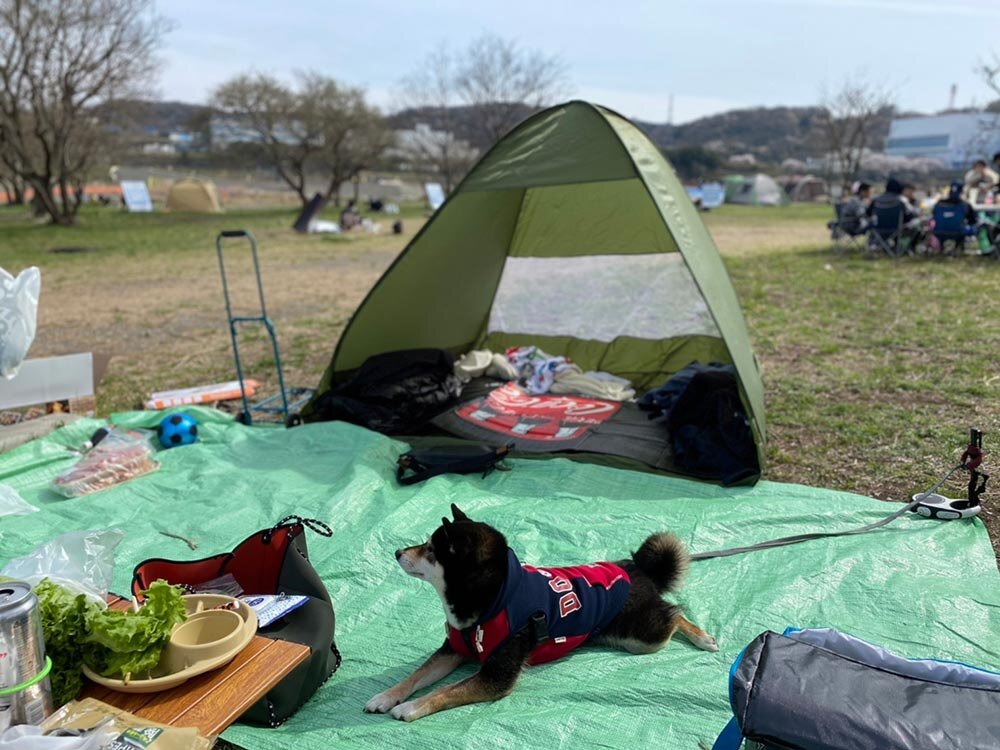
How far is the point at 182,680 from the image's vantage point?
6.75 feet

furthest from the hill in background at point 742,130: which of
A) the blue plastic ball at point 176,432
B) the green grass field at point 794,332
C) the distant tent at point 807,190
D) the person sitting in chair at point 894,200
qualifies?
the blue plastic ball at point 176,432

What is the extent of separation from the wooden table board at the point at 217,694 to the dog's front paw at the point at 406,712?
34 centimetres

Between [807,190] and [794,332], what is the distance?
32688mm

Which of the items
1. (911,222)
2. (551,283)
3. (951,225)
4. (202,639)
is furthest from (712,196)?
(202,639)

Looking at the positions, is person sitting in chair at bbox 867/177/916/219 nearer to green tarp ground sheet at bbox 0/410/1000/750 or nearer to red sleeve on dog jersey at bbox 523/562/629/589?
green tarp ground sheet at bbox 0/410/1000/750

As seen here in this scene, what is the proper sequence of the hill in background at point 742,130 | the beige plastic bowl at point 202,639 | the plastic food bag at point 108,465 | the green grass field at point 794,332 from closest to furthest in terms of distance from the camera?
the beige plastic bowl at point 202,639
the plastic food bag at point 108,465
the green grass field at point 794,332
the hill in background at point 742,130

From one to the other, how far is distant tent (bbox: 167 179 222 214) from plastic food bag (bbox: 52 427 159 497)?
83.1ft

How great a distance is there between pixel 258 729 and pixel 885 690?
5.77 feet

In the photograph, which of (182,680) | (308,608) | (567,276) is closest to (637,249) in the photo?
(567,276)

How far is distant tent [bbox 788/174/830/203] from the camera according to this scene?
36.6 meters

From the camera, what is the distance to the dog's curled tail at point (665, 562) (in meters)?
2.80

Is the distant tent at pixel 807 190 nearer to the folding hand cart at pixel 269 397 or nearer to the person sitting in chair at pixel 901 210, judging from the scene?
the person sitting in chair at pixel 901 210

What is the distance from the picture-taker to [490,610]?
234 cm

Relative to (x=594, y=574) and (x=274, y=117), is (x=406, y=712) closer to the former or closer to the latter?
(x=594, y=574)
